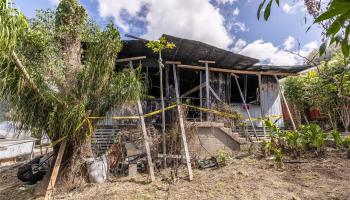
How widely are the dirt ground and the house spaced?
1.47m

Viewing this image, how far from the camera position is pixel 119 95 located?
5.53 metres

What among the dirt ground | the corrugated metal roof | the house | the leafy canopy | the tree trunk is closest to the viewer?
the dirt ground

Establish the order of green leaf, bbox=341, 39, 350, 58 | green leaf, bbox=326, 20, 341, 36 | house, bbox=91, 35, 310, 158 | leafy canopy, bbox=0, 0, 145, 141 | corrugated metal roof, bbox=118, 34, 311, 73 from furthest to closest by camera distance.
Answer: corrugated metal roof, bbox=118, 34, 311, 73 → house, bbox=91, 35, 310, 158 → leafy canopy, bbox=0, 0, 145, 141 → green leaf, bbox=341, 39, 350, 58 → green leaf, bbox=326, 20, 341, 36

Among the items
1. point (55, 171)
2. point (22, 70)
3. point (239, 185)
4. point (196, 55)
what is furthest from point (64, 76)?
point (196, 55)

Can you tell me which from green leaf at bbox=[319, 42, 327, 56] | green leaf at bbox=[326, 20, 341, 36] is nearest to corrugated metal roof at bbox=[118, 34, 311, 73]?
green leaf at bbox=[319, 42, 327, 56]

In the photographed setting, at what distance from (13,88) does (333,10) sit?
5267mm

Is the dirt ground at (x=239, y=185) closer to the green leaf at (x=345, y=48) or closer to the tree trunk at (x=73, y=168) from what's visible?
the tree trunk at (x=73, y=168)

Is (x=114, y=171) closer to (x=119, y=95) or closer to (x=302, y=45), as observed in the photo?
(x=119, y=95)

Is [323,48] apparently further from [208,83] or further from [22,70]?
[208,83]

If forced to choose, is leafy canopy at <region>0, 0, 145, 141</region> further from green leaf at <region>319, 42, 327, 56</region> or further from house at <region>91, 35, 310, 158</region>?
green leaf at <region>319, 42, 327, 56</region>

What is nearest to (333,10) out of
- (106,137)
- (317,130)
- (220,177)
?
(220,177)

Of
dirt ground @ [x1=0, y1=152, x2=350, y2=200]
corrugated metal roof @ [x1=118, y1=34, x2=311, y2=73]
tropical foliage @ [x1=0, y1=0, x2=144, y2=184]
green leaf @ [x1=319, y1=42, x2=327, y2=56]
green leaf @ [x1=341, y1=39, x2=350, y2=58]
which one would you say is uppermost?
corrugated metal roof @ [x1=118, y1=34, x2=311, y2=73]

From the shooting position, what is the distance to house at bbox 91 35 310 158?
7.41 m

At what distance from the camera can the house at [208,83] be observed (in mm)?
7410
